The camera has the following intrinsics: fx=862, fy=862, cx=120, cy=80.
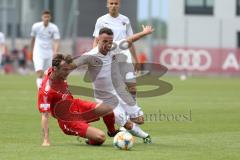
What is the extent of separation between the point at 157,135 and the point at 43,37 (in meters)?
11.4

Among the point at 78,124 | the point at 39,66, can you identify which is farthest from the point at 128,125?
the point at 39,66

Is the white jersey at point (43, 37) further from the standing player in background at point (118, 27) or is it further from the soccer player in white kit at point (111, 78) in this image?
the soccer player in white kit at point (111, 78)

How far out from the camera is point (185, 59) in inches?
2074

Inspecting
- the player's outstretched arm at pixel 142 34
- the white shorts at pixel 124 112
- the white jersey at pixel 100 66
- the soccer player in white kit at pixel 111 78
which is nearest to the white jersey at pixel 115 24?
the soccer player in white kit at pixel 111 78

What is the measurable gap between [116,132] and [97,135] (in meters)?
0.75

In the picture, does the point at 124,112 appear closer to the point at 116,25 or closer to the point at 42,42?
the point at 116,25

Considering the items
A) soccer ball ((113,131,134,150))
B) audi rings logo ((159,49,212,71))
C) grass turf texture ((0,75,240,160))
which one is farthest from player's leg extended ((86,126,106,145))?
audi rings logo ((159,49,212,71))

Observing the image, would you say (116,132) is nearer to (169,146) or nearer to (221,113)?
(169,146)

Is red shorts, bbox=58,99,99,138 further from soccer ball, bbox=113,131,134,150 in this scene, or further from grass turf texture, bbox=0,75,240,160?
soccer ball, bbox=113,131,134,150

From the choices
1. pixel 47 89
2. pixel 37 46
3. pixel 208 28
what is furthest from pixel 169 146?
pixel 208 28

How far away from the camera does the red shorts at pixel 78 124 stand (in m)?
13.5

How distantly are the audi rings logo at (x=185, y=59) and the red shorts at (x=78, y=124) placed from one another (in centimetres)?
3828

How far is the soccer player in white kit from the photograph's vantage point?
13734mm

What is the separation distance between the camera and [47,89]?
1333 centimetres
